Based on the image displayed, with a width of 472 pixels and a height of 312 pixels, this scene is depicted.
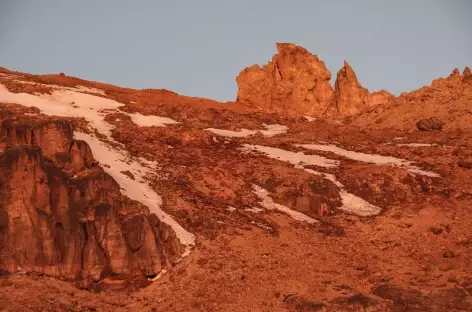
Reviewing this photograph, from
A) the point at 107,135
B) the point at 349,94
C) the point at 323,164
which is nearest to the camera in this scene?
the point at 107,135

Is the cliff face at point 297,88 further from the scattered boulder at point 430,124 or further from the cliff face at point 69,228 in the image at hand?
the cliff face at point 69,228

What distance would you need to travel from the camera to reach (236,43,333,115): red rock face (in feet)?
228

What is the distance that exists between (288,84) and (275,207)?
3935 centimetres

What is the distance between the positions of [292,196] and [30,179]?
509 inches

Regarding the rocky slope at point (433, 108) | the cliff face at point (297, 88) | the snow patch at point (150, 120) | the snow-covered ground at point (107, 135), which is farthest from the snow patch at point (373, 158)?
the cliff face at point (297, 88)

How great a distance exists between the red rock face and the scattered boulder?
758 inches

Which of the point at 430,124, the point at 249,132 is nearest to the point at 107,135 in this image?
the point at 249,132

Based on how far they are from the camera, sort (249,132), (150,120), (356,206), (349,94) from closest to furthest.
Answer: (356,206), (150,120), (249,132), (349,94)

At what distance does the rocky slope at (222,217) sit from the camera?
76.2ft

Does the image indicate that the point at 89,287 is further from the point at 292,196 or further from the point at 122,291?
the point at 292,196

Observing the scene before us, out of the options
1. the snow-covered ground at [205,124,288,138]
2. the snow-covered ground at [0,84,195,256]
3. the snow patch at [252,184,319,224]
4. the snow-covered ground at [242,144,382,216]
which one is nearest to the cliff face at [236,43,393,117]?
the snow-covered ground at [205,124,288,138]

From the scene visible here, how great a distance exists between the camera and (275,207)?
31.9 meters

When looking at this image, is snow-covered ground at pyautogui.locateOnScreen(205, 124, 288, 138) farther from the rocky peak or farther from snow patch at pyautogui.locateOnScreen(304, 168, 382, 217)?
the rocky peak

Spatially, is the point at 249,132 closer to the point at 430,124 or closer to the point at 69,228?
the point at 430,124
